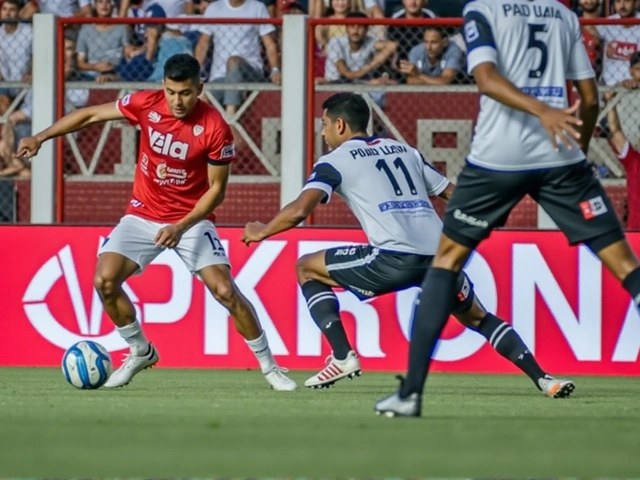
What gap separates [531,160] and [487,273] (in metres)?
4.79

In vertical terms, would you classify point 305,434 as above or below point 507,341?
below

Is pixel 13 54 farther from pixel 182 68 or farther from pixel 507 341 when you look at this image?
pixel 507 341

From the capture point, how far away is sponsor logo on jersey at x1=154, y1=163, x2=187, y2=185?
30.3ft

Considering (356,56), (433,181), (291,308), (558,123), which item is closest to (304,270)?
(433,181)

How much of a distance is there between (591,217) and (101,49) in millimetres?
7202

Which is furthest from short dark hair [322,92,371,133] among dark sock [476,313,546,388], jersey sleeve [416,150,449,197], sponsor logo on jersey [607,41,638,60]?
sponsor logo on jersey [607,41,638,60]

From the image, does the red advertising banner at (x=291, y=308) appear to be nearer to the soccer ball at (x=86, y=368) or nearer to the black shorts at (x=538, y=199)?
the soccer ball at (x=86, y=368)

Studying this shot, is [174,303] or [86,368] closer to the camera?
[86,368]

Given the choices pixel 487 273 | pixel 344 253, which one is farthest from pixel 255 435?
pixel 487 273

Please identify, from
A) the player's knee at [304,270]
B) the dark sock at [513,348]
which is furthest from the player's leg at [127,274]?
the dark sock at [513,348]

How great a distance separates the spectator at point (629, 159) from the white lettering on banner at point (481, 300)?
1350mm

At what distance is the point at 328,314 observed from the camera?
9.04 m

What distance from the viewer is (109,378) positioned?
29.9ft

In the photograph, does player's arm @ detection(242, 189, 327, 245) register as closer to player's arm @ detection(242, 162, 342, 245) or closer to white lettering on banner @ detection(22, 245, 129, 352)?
player's arm @ detection(242, 162, 342, 245)
